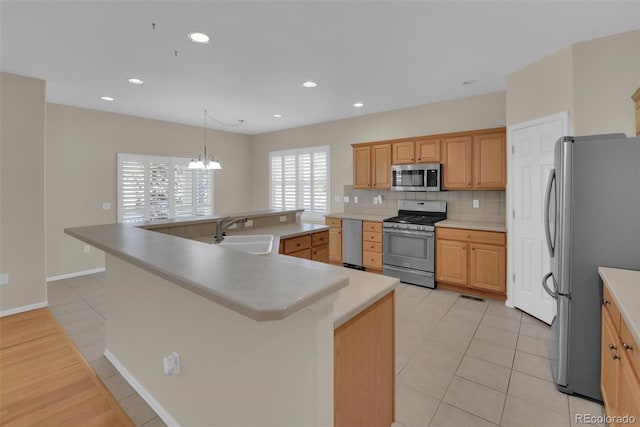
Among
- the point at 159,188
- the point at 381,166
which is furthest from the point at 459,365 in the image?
the point at 159,188

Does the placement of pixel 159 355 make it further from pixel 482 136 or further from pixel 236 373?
pixel 482 136

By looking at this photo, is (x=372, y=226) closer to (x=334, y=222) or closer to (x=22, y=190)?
(x=334, y=222)

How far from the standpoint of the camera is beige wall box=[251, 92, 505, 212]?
14.3ft

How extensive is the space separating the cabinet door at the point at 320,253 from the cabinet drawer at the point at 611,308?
2625mm

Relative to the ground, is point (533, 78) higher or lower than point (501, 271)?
higher

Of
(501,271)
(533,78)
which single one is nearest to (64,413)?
(501,271)

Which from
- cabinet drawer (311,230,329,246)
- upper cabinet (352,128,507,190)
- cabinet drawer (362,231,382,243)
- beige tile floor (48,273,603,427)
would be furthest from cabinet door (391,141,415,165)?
beige tile floor (48,273,603,427)

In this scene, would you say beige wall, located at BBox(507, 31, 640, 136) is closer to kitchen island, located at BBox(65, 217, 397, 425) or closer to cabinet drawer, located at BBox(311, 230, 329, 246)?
kitchen island, located at BBox(65, 217, 397, 425)

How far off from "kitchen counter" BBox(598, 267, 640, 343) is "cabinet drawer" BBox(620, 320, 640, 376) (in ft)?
0.30

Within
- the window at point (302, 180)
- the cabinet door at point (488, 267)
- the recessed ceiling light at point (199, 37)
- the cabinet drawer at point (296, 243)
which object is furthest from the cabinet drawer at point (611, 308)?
the window at point (302, 180)

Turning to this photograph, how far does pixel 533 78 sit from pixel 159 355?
4.18m

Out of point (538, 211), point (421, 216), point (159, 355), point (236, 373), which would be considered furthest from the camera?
point (421, 216)

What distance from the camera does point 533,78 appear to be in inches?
127

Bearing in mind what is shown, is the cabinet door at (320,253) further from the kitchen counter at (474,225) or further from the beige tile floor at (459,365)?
the kitchen counter at (474,225)
